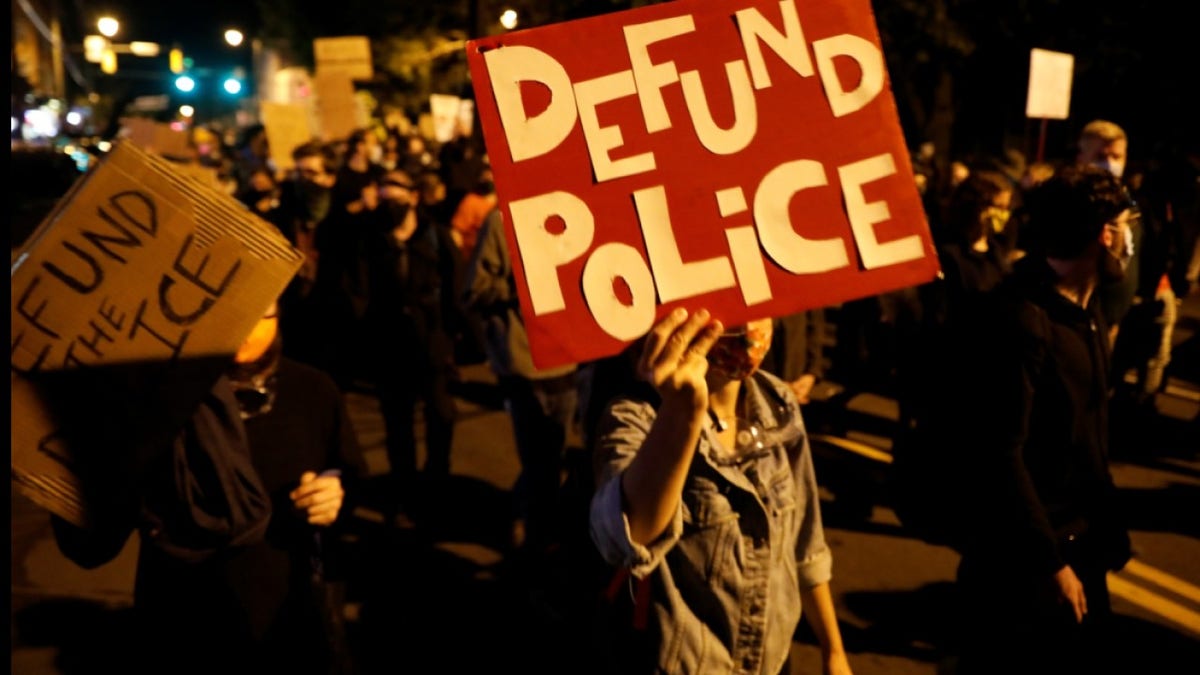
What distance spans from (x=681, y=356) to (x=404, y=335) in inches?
158

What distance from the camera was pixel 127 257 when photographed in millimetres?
2102

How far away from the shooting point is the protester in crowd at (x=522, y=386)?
5.20m

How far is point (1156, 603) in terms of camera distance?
4805 mm

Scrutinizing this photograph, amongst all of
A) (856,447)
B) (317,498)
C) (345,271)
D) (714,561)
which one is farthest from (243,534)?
(856,447)

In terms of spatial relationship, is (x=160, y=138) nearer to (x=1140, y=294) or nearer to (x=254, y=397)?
(x=254, y=397)

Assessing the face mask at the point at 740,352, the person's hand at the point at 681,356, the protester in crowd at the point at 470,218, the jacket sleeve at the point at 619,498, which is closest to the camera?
the person's hand at the point at 681,356

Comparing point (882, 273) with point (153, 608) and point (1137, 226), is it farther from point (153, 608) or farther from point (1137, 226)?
point (1137, 226)

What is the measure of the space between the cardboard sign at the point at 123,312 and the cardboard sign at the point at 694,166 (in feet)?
2.05

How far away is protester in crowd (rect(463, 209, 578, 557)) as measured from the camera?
17.1 feet

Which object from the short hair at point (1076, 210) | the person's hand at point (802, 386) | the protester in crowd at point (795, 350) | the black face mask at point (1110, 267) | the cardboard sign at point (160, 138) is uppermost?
the cardboard sign at point (160, 138)

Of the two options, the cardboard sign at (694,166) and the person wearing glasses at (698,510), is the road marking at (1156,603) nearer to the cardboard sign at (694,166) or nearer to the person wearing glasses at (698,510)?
the person wearing glasses at (698,510)

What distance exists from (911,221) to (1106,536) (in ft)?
4.66

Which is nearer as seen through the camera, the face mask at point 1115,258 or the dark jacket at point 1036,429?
the dark jacket at point 1036,429

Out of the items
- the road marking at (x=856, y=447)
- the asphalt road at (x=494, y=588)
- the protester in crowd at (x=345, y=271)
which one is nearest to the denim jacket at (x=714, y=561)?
the asphalt road at (x=494, y=588)
